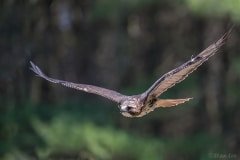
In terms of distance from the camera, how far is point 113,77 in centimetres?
1430

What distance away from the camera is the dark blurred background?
10648 millimetres

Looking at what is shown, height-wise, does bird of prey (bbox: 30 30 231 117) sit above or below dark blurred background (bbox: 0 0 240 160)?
below

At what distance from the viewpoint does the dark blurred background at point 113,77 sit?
34.9 feet

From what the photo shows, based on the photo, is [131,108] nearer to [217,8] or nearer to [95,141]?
[217,8]

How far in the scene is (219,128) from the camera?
39.7 feet

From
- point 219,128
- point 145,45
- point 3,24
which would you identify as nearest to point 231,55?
point 219,128

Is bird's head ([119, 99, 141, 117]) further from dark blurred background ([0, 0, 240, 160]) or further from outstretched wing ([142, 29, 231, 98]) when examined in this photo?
dark blurred background ([0, 0, 240, 160])

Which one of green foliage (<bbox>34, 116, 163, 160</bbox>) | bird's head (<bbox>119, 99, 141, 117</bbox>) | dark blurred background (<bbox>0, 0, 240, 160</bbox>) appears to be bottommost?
bird's head (<bbox>119, 99, 141, 117</bbox>)

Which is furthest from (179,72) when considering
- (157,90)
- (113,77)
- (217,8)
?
(113,77)

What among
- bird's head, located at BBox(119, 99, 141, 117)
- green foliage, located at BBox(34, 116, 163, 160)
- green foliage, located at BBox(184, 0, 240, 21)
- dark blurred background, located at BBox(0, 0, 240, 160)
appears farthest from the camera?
dark blurred background, located at BBox(0, 0, 240, 160)

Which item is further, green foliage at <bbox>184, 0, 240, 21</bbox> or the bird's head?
green foliage at <bbox>184, 0, 240, 21</bbox>

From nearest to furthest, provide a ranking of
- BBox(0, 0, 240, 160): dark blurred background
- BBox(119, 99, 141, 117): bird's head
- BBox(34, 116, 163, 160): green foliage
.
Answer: BBox(119, 99, 141, 117): bird's head < BBox(34, 116, 163, 160): green foliage < BBox(0, 0, 240, 160): dark blurred background

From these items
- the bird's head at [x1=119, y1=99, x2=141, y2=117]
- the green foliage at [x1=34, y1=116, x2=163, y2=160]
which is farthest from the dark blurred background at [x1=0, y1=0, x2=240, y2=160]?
the bird's head at [x1=119, y1=99, x2=141, y2=117]

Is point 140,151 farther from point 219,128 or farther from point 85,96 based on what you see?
point 85,96
